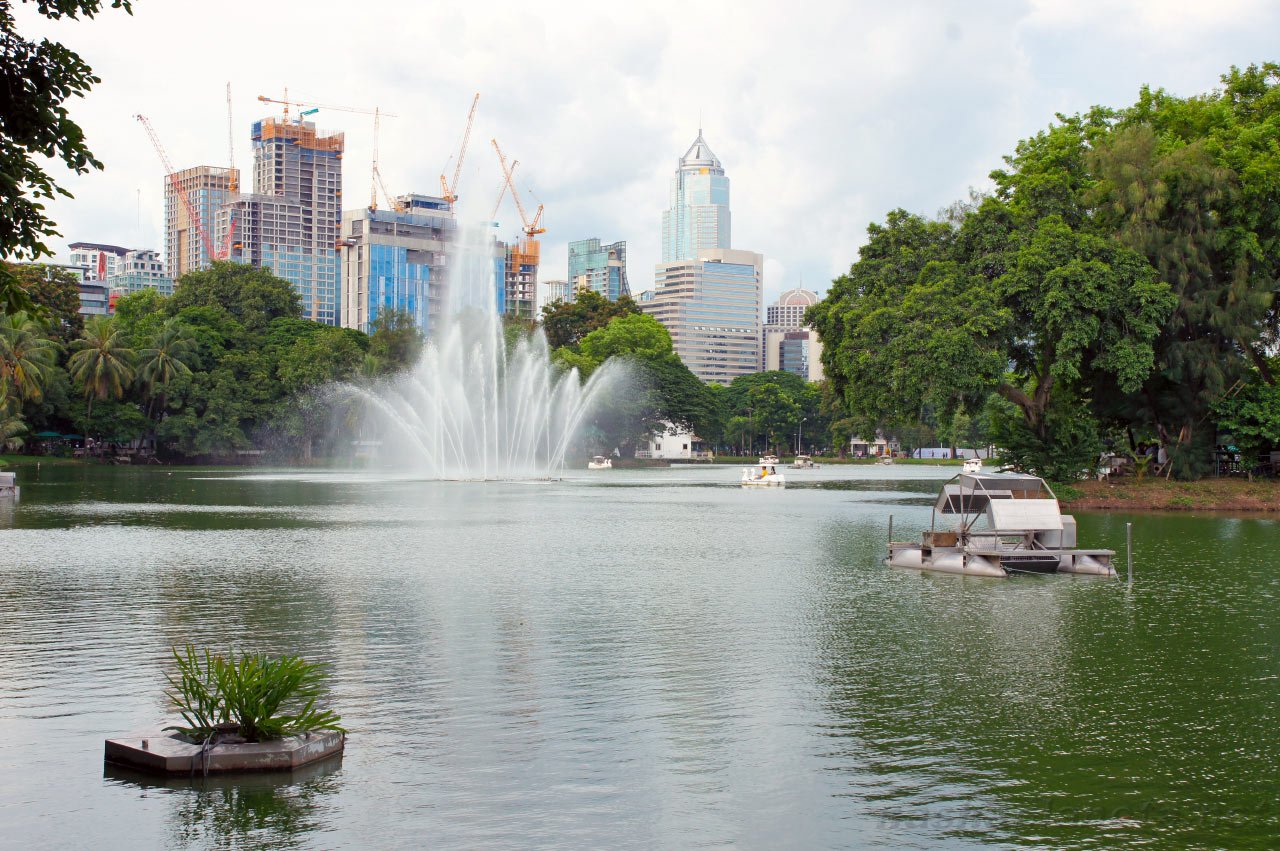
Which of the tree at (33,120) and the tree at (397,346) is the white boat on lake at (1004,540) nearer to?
the tree at (33,120)

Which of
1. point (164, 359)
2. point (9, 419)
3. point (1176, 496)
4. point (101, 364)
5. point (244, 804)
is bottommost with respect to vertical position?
point (244, 804)

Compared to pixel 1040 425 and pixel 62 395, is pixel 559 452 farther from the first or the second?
pixel 1040 425

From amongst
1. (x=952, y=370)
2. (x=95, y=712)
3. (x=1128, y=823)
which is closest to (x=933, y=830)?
(x=1128, y=823)

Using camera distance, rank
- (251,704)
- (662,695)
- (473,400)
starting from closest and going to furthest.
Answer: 1. (251,704)
2. (662,695)
3. (473,400)

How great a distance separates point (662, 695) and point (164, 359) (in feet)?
376

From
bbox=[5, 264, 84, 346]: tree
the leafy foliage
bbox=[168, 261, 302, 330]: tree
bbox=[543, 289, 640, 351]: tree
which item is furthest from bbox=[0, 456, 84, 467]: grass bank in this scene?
the leafy foliage

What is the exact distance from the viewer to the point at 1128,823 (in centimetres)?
1224

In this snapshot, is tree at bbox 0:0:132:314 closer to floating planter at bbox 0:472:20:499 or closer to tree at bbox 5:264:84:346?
floating planter at bbox 0:472:20:499

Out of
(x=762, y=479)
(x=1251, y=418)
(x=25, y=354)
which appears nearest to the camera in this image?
(x=1251, y=418)

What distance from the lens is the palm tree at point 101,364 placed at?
374 ft

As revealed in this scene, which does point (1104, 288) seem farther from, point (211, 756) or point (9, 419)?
point (9, 419)

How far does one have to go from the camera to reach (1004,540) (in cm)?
3572

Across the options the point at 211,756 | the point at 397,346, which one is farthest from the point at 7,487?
the point at 397,346

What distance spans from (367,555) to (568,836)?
25.6 meters
